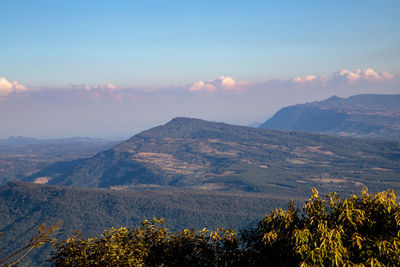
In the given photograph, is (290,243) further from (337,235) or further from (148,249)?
(148,249)

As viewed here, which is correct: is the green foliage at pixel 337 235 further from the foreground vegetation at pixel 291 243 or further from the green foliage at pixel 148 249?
the green foliage at pixel 148 249

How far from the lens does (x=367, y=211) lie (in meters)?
24.0

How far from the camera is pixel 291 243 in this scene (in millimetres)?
21484

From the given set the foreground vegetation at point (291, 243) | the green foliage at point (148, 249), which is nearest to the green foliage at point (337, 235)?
the foreground vegetation at point (291, 243)

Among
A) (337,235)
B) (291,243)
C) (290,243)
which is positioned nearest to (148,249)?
(290,243)

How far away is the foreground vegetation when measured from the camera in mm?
20062

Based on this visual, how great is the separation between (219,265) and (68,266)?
11638 mm

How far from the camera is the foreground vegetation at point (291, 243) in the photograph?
65.8 ft

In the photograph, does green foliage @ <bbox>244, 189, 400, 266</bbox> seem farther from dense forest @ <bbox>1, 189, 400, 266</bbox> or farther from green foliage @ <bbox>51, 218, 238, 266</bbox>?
green foliage @ <bbox>51, 218, 238, 266</bbox>

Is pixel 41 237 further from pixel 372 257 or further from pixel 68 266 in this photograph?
pixel 372 257

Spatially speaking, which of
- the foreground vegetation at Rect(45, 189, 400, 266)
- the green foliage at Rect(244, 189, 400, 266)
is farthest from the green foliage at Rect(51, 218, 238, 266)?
the green foliage at Rect(244, 189, 400, 266)

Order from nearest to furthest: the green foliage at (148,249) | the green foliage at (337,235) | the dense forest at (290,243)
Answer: the green foliage at (337,235)
the dense forest at (290,243)
the green foliage at (148,249)

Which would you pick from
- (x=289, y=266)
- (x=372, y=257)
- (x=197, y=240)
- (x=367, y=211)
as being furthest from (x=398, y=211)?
(x=197, y=240)

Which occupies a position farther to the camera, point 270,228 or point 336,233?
point 270,228
